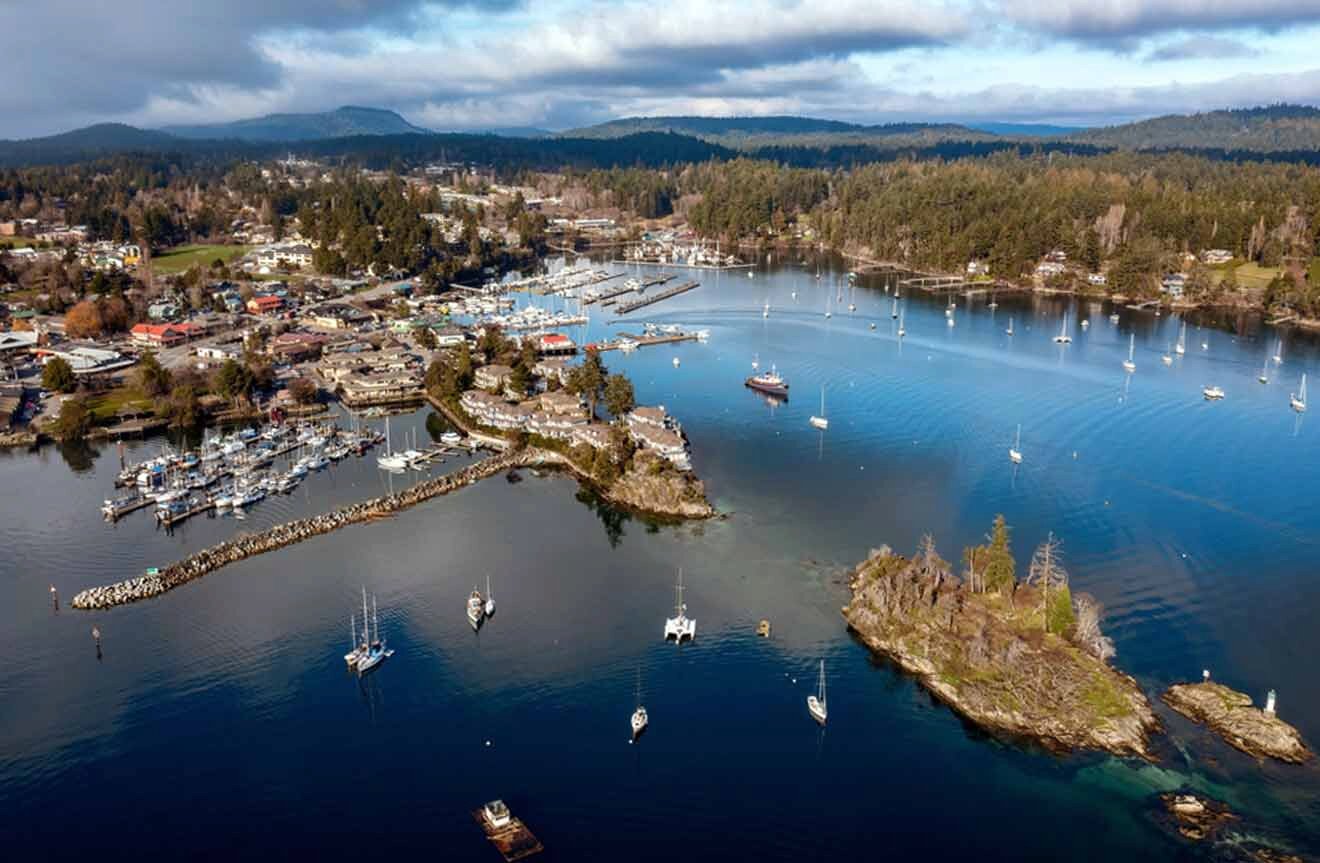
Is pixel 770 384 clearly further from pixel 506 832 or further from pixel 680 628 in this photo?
pixel 506 832

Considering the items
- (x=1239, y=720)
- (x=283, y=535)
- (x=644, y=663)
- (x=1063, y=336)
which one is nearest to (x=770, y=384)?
(x=283, y=535)

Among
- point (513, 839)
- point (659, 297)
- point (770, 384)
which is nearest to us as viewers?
point (513, 839)

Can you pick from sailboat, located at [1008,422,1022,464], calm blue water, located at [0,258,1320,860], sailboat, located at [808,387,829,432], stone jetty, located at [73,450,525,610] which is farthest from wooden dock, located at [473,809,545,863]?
sailboat, located at [808,387,829,432]

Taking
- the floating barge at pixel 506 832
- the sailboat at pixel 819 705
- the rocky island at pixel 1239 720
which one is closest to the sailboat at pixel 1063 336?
the rocky island at pixel 1239 720

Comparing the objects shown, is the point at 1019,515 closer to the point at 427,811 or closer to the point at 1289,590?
the point at 1289,590

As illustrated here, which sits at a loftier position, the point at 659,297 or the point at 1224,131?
the point at 1224,131

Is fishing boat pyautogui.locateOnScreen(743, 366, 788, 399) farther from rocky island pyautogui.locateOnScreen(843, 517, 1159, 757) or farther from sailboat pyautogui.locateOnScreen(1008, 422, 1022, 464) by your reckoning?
rocky island pyautogui.locateOnScreen(843, 517, 1159, 757)

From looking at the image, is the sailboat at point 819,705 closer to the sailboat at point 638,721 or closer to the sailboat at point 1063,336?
the sailboat at point 638,721
